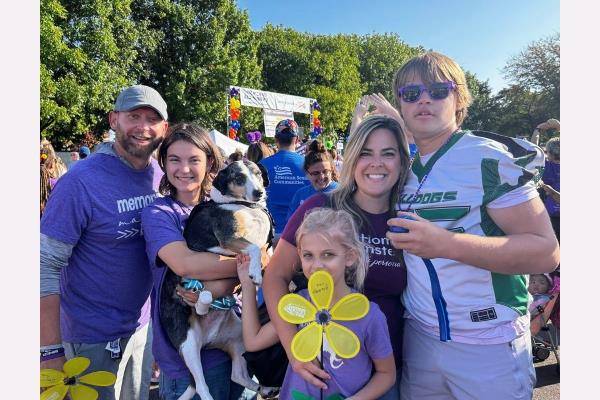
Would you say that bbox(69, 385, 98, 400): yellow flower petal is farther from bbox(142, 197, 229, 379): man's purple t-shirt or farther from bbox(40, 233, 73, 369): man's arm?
bbox(142, 197, 229, 379): man's purple t-shirt

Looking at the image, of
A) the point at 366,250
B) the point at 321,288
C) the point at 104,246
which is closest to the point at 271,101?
the point at 104,246

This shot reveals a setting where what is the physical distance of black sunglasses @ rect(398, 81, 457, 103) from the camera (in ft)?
6.77

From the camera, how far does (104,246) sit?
2525mm

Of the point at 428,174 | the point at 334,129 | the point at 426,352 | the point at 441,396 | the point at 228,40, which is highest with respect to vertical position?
the point at 228,40

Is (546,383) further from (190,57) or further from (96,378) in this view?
(190,57)

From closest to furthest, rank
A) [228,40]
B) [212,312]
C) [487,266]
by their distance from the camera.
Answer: [487,266], [212,312], [228,40]

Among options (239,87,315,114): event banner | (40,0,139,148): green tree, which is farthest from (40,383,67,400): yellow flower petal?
(40,0,139,148): green tree

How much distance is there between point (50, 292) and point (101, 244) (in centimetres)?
36

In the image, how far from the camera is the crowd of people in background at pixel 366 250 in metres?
1.85

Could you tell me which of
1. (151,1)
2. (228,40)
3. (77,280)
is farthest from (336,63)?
(77,280)

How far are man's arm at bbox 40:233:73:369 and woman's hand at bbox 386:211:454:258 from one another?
1.81 meters

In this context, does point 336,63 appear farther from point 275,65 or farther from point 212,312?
point 212,312

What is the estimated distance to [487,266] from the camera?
1759 millimetres

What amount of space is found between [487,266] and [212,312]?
1524 mm
